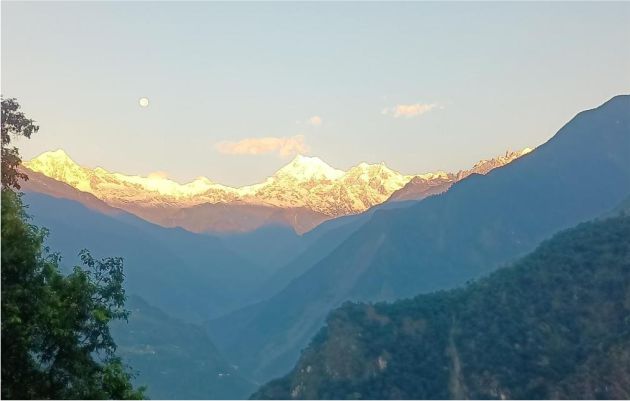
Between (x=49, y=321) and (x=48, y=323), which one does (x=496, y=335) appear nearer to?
(x=48, y=323)

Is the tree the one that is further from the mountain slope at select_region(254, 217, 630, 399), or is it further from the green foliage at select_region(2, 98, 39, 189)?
the mountain slope at select_region(254, 217, 630, 399)

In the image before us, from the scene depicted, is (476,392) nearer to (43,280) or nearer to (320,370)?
(320,370)

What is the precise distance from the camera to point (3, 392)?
19.2 meters

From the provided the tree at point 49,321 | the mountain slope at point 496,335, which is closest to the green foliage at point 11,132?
the tree at point 49,321

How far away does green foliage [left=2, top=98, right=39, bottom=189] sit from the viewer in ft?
84.1

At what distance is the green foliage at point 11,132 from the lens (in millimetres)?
25625

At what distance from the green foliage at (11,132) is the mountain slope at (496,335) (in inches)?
3263

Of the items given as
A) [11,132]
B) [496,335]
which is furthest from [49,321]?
[496,335]

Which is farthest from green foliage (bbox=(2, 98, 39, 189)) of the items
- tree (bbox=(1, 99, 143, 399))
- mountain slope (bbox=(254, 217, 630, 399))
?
mountain slope (bbox=(254, 217, 630, 399))

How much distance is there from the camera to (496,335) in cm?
11494

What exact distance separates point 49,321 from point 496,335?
347 ft

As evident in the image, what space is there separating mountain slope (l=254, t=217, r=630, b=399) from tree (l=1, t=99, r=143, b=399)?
81.4 metres

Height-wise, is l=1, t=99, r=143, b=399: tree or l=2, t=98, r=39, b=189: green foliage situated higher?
l=2, t=98, r=39, b=189: green foliage

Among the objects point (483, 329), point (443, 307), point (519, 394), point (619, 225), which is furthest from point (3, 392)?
point (619, 225)
